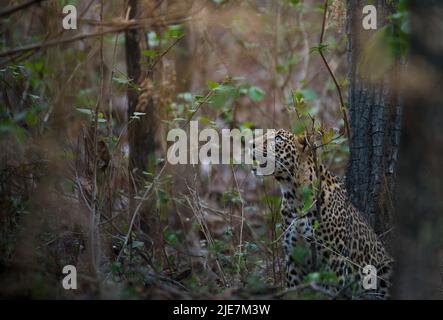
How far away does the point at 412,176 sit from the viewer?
4.46 meters

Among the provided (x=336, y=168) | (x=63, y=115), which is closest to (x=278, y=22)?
(x=336, y=168)

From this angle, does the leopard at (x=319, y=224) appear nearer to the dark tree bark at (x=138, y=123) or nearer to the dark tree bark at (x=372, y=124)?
the dark tree bark at (x=372, y=124)

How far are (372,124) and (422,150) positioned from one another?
2.80 metres

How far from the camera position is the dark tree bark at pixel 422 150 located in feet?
14.3

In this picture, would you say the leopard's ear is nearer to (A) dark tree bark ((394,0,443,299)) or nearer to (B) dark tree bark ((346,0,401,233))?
(B) dark tree bark ((346,0,401,233))

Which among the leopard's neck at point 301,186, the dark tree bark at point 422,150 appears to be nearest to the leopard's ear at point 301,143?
the leopard's neck at point 301,186

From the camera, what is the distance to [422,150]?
14.4 feet

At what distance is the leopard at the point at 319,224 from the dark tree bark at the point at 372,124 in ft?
0.76

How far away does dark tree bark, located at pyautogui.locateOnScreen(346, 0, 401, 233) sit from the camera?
711cm

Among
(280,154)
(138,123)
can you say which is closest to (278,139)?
(280,154)

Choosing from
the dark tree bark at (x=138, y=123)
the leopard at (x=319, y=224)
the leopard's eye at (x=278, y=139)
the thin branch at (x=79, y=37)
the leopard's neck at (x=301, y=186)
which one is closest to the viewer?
the thin branch at (x=79, y=37)

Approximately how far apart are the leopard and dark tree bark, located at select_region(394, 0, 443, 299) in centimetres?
216

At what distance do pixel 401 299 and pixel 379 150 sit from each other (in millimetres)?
2594

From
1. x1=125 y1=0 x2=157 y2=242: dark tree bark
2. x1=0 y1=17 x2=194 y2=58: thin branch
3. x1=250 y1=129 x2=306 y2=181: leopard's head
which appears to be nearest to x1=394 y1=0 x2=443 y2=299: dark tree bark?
x1=0 y1=17 x2=194 y2=58: thin branch
